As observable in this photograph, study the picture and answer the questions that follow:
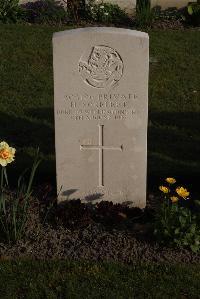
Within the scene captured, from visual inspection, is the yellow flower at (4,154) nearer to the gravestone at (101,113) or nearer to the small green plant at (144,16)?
the gravestone at (101,113)

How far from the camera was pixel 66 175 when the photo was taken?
5.73m

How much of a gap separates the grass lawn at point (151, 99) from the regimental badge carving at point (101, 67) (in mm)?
1537

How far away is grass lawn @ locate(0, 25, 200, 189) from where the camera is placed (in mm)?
7141

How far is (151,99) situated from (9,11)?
4.75 meters

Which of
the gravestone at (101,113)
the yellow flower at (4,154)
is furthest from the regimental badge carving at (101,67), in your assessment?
the yellow flower at (4,154)

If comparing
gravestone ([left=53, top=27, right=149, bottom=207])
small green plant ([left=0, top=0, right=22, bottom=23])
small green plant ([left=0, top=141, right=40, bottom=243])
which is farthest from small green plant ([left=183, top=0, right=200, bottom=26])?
small green plant ([left=0, top=141, right=40, bottom=243])

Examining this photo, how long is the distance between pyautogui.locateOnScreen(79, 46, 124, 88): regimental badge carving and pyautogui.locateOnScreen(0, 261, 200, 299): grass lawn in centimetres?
160

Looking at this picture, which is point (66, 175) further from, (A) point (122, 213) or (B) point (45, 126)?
(B) point (45, 126)

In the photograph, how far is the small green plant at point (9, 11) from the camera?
12.4 m

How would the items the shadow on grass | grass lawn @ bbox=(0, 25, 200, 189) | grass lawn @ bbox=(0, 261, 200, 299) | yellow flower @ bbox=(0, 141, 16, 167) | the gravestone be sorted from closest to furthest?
1. grass lawn @ bbox=(0, 261, 200, 299)
2. yellow flower @ bbox=(0, 141, 16, 167)
3. the gravestone
4. the shadow on grass
5. grass lawn @ bbox=(0, 25, 200, 189)

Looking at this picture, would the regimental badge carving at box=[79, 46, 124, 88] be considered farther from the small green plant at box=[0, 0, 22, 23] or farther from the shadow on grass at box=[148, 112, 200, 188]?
the small green plant at box=[0, 0, 22, 23]

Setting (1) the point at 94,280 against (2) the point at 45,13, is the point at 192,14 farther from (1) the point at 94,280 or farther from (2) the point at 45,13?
(1) the point at 94,280

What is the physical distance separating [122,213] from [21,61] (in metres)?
5.52

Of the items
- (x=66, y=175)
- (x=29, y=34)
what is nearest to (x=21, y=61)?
(x=29, y=34)
